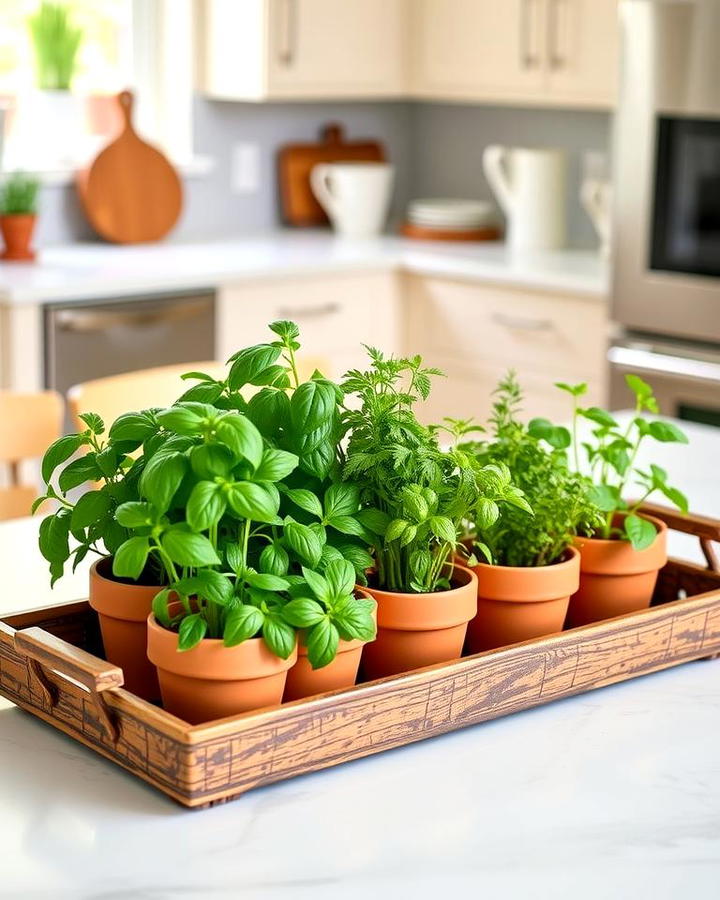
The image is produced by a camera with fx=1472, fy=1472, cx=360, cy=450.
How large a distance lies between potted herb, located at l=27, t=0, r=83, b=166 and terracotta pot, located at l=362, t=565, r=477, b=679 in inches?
130

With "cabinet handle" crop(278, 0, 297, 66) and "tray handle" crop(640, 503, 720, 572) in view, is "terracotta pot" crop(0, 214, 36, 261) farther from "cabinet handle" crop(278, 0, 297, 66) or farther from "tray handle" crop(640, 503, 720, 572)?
"tray handle" crop(640, 503, 720, 572)

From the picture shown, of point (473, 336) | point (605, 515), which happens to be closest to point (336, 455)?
point (605, 515)

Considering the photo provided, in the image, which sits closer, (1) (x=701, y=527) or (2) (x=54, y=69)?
(1) (x=701, y=527)

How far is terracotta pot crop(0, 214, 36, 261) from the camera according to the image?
3.74 meters

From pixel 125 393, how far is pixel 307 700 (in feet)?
4.36

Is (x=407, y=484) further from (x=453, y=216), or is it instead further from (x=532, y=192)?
(x=453, y=216)

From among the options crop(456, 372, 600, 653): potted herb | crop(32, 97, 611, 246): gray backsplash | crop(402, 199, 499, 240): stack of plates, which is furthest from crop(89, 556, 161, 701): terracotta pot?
crop(402, 199, 499, 240): stack of plates

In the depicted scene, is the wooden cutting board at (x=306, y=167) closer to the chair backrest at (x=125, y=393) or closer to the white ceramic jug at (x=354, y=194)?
the white ceramic jug at (x=354, y=194)

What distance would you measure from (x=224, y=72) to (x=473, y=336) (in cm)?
108

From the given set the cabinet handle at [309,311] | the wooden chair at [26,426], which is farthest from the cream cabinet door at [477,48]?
the wooden chair at [26,426]

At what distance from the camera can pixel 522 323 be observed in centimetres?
377

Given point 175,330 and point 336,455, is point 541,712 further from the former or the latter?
point 175,330

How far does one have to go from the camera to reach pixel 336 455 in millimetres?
1058

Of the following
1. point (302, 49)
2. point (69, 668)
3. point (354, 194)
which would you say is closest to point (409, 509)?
point (69, 668)
